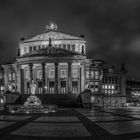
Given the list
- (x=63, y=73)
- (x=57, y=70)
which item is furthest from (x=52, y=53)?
(x=63, y=73)

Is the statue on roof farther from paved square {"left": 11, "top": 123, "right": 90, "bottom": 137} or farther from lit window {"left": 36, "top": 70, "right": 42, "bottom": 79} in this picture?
paved square {"left": 11, "top": 123, "right": 90, "bottom": 137}

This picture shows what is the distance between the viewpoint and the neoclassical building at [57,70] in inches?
4523

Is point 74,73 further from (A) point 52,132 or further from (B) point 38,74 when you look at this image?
(A) point 52,132

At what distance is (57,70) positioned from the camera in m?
115

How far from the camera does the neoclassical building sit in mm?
114875

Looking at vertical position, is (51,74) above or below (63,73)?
below

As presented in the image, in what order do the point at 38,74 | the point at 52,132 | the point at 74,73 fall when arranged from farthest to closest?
1. the point at 38,74
2. the point at 74,73
3. the point at 52,132

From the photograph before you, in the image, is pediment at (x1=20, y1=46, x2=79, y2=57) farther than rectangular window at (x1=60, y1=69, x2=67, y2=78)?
No

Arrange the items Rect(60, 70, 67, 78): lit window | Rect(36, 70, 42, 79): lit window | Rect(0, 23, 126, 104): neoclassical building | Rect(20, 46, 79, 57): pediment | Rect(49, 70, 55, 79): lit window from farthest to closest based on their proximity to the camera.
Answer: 1. Rect(36, 70, 42, 79): lit window
2. Rect(60, 70, 67, 78): lit window
3. Rect(49, 70, 55, 79): lit window
4. Rect(20, 46, 79, 57): pediment
5. Rect(0, 23, 126, 104): neoclassical building

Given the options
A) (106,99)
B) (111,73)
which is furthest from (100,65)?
(106,99)

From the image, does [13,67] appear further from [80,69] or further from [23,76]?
[80,69]

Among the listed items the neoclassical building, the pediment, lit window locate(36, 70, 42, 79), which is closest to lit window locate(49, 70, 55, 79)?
the neoclassical building

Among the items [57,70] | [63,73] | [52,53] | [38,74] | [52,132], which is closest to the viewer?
[52,132]

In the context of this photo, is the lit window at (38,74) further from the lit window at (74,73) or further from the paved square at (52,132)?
the paved square at (52,132)
